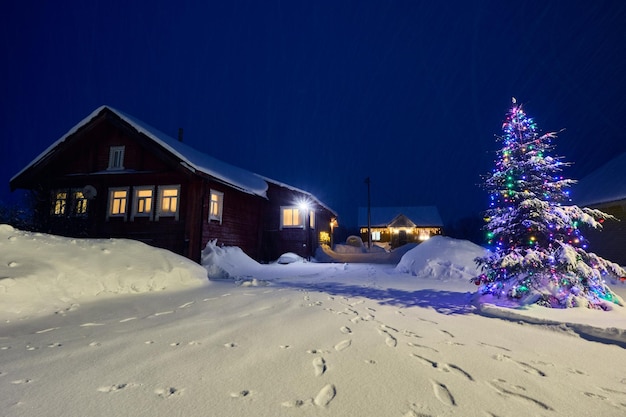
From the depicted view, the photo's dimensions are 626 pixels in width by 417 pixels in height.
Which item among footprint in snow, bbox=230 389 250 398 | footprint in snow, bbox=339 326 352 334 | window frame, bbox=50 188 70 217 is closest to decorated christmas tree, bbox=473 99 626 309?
footprint in snow, bbox=339 326 352 334

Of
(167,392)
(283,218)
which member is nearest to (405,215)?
(283,218)

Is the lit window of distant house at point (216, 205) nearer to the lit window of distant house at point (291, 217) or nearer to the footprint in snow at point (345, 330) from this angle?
the lit window of distant house at point (291, 217)

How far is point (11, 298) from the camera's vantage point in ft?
14.9

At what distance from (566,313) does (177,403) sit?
5.19 m

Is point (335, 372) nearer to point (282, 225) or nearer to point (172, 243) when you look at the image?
point (172, 243)

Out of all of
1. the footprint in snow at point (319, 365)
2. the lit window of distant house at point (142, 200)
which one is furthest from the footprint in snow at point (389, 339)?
the lit window of distant house at point (142, 200)

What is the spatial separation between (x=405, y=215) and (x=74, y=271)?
4030 cm

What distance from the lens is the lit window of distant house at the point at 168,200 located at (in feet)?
41.4

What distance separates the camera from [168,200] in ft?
42.3

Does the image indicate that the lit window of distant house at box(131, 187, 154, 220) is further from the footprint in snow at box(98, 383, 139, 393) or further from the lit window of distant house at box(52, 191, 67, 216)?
the footprint in snow at box(98, 383, 139, 393)

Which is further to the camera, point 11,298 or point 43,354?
point 11,298

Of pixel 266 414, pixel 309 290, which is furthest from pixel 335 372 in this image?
pixel 309 290

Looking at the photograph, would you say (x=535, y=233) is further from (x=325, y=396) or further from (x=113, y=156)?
(x=113, y=156)

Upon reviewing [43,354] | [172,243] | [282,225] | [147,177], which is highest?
[147,177]
